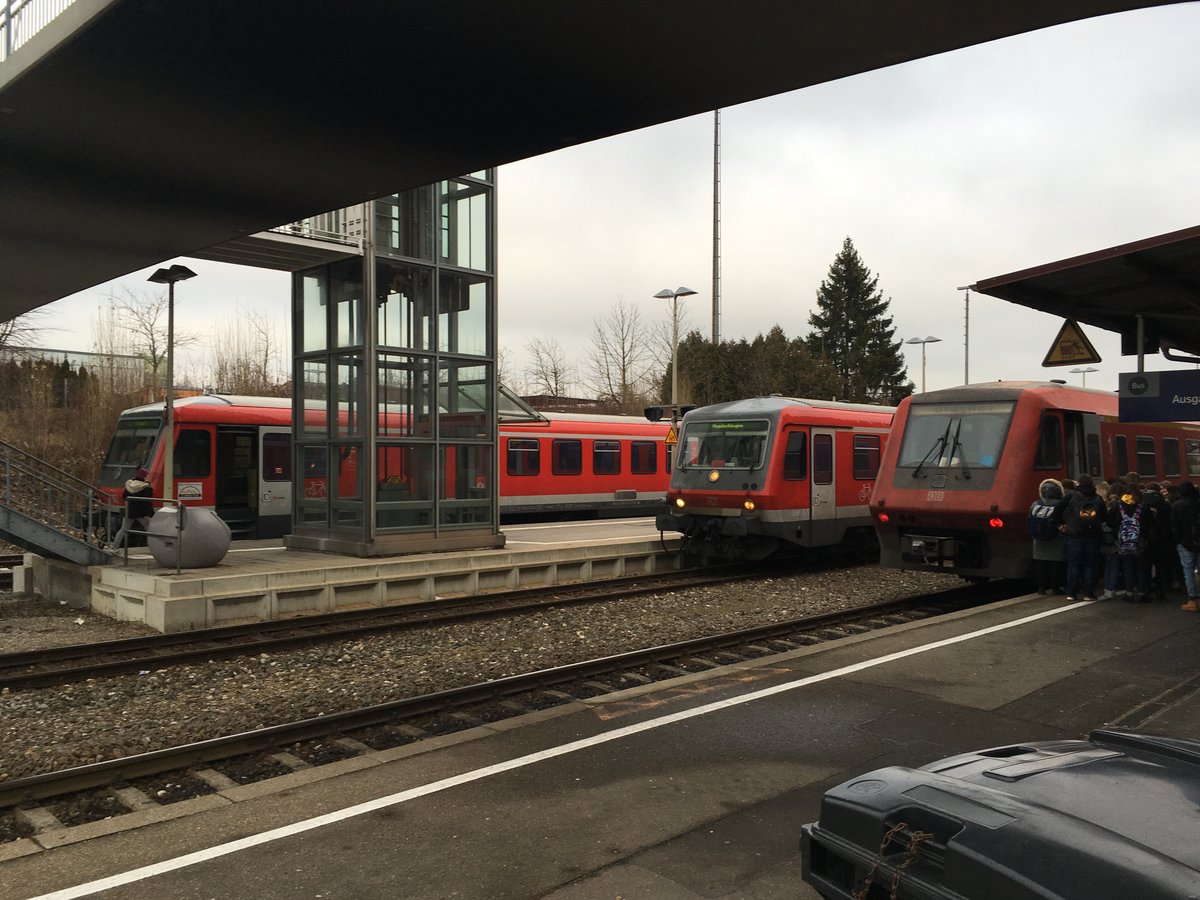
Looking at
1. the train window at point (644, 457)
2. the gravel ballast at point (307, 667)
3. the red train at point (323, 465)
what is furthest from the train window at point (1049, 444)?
the train window at point (644, 457)

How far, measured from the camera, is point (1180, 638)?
389 inches

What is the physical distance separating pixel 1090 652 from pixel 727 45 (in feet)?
22.4

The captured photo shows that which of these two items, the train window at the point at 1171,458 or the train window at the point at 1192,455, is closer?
the train window at the point at 1171,458

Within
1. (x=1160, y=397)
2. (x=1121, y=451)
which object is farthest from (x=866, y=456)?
(x=1160, y=397)

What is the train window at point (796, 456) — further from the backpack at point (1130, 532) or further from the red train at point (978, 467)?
the backpack at point (1130, 532)

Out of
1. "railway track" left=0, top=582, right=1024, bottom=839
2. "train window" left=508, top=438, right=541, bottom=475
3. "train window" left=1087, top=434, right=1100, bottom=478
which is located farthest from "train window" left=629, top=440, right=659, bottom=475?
"railway track" left=0, top=582, right=1024, bottom=839

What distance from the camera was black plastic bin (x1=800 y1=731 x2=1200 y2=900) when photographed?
7.22 feet

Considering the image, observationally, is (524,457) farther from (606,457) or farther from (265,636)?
(265,636)

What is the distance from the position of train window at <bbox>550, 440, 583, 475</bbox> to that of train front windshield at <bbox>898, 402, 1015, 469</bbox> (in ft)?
36.7

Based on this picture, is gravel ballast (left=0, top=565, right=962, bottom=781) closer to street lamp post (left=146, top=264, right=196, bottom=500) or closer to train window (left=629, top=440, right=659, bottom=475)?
street lamp post (left=146, top=264, right=196, bottom=500)

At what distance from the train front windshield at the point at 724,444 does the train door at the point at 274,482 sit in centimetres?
775

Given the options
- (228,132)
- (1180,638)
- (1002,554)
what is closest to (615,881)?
(228,132)

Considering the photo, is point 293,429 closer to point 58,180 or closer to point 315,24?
point 58,180

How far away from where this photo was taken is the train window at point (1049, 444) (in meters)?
12.8
